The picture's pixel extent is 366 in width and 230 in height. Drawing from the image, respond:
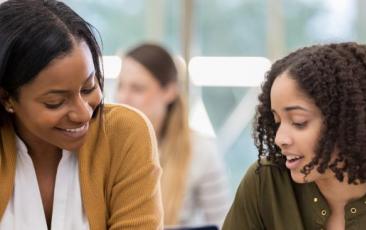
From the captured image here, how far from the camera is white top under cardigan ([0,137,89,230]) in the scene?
1710 millimetres

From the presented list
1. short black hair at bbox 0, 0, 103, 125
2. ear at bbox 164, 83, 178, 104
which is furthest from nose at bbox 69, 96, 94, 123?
ear at bbox 164, 83, 178, 104

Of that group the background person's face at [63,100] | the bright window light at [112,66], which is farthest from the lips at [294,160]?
the bright window light at [112,66]

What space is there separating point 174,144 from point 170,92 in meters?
0.26

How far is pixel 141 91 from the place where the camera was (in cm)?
311

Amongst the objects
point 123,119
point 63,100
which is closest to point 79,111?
point 63,100

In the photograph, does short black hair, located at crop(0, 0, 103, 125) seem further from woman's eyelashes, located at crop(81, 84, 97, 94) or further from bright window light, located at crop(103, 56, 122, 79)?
bright window light, located at crop(103, 56, 122, 79)

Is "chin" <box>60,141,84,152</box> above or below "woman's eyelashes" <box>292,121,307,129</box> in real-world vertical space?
below

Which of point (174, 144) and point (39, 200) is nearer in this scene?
point (39, 200)

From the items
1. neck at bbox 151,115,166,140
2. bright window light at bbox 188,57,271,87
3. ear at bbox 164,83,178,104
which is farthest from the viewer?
bright window light at bbox 188,57,271,87

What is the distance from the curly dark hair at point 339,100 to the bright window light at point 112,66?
8.41ft

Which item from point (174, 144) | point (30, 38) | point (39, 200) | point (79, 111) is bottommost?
point (174, 144)

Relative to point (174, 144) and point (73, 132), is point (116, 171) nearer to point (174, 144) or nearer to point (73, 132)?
point (73, 132)

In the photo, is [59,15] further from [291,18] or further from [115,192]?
[291,18]

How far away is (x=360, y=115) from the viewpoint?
5.37ft
